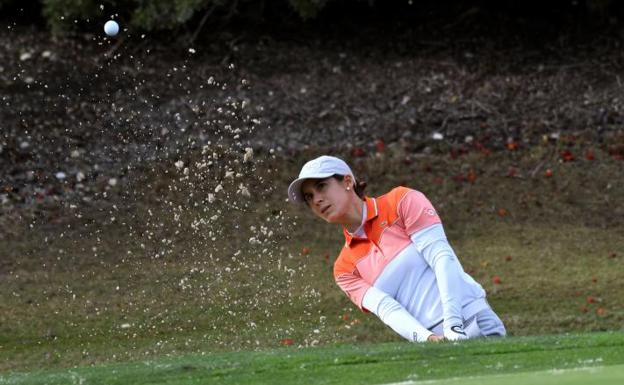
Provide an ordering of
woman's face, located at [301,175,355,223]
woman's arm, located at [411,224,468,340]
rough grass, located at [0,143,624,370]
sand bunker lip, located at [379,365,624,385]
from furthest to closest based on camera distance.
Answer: rough grass, located at [0,143,624,370]
woman's face, located at [301,175,355,223]
woman's arm, located at [411,224,468,340]
sand bunker lip, located at [379,365,624,385]

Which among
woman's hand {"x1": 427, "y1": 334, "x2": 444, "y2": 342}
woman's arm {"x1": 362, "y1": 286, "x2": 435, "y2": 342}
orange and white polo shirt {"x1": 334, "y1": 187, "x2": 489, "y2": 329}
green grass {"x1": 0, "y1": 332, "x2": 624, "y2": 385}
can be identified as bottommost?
green grass {"x1": 0, "y1": 332, "x2": 624, "y2": 385}

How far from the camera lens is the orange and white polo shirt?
6617mm

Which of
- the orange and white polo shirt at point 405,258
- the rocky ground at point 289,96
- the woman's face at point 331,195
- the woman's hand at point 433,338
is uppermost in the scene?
the rocky ground at point 289,96

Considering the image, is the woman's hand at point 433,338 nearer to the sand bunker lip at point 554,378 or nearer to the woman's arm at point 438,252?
the woman's arm at point 438,252

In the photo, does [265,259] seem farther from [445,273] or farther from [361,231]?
[445,273]

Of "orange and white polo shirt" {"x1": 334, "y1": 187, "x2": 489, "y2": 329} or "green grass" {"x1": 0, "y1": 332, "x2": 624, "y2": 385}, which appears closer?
"green grass" {"x1": 0, "y1": 332, "x2": 624, "y2": 385}

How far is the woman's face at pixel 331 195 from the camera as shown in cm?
678

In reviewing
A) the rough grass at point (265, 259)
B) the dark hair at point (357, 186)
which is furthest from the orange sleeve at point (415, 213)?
the rough grass at point (265, 259)

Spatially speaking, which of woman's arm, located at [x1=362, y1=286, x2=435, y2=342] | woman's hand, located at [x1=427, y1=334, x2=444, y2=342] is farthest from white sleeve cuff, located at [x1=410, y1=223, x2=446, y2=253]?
woman's hand, located at [x1=427, y1=334, x2=444, y2=342]

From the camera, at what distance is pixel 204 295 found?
1245cm

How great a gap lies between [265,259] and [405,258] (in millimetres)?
6393

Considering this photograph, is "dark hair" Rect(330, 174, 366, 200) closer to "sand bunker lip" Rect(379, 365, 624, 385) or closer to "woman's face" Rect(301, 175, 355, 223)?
"woman's face" Rect(301, 175, 355, 223)

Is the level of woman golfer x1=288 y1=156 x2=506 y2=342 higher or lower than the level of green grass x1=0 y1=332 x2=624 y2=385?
higher

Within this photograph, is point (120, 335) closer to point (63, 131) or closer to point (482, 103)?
point (63, 131)
